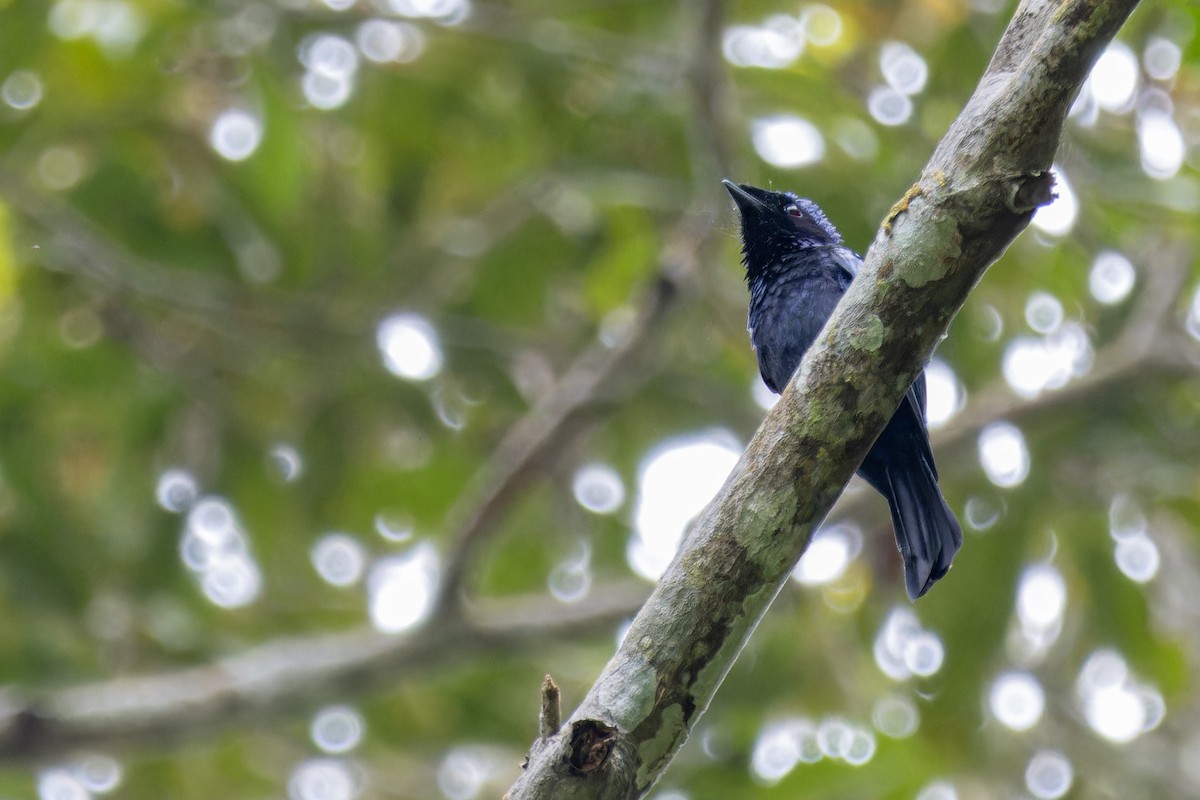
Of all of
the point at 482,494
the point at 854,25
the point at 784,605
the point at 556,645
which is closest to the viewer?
the point at 482,494

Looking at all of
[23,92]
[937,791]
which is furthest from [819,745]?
[23,92]

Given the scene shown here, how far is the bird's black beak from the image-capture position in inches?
192

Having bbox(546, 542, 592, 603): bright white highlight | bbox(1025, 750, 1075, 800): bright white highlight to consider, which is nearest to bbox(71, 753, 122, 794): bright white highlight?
bbox(546, 542, 592, 603): bright white highlight

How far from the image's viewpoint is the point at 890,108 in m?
6.03

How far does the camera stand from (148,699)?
18.7 ft

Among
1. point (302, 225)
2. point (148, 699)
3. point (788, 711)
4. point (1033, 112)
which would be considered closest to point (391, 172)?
point (302, 225)

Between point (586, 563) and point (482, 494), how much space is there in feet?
7.57

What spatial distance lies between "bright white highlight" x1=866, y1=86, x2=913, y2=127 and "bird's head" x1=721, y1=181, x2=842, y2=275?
979 millimetres

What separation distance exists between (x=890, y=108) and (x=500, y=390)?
2467mm

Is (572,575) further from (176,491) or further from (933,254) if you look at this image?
(933,254)

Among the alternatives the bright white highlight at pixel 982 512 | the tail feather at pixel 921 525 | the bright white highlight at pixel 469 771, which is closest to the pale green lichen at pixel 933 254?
the tail feather at pixel 921 525

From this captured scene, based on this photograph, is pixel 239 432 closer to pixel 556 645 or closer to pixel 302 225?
pixel 302 225

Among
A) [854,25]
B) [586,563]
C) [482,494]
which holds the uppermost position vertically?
[854,25]

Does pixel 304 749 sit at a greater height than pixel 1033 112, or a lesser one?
greater
